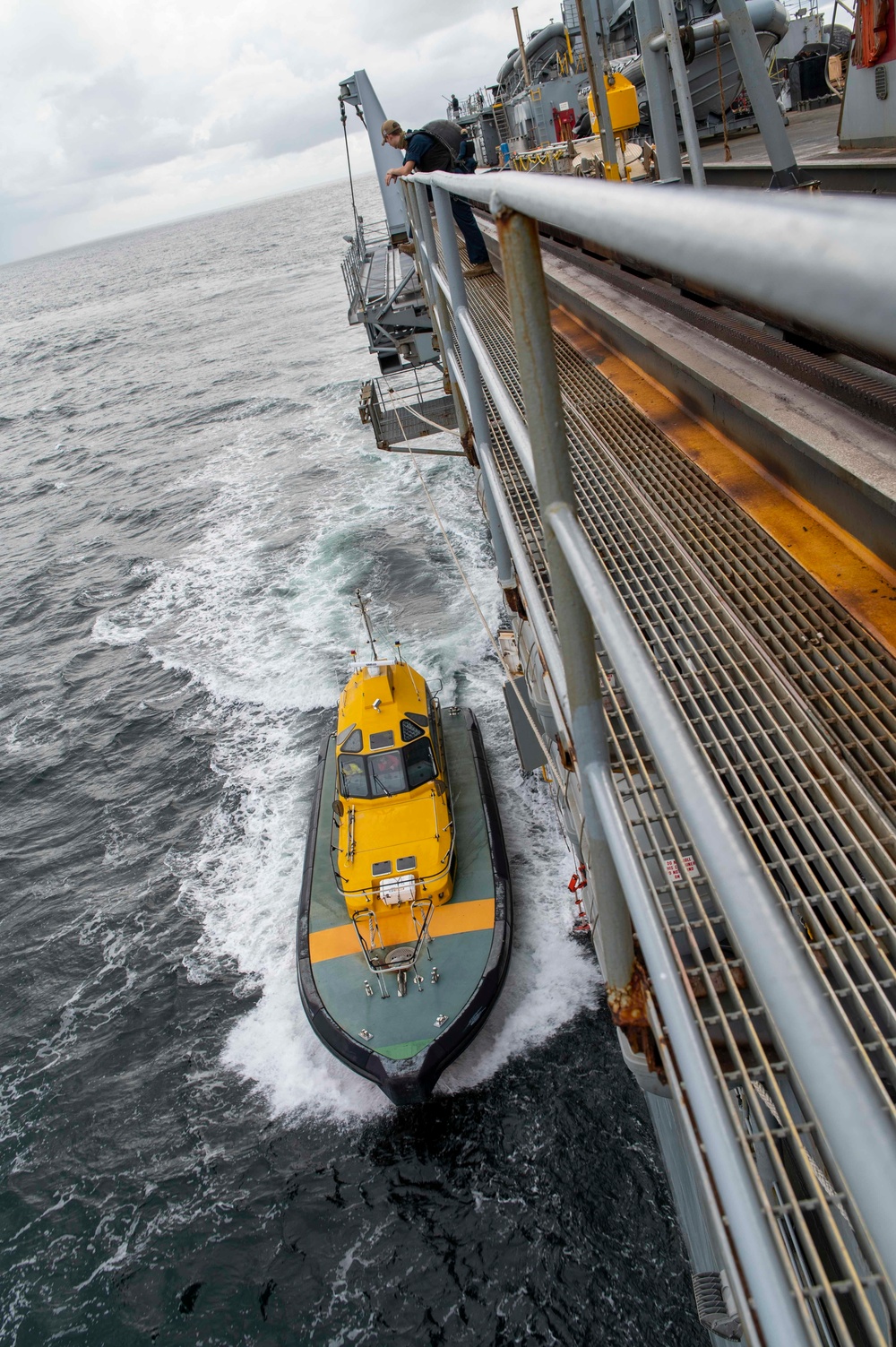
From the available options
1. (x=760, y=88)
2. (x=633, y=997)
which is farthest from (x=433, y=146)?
(x=633, y=997)

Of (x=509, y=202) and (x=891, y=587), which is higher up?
(x=509, y=202)

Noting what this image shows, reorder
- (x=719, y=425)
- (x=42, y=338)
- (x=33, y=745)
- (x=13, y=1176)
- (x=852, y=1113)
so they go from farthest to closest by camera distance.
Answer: (x=42, y=338) → (x=33, y=745) → (x=13, y=1176) → (x=719, y=425) → (x=852, y=1113)

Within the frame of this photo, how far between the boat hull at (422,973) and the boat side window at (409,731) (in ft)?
3.93

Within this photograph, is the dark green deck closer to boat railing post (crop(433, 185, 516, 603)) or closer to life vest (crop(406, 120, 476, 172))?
boat railing post (crop(433, 185, 516, 603))

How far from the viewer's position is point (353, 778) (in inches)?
418

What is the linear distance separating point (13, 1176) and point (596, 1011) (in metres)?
6.89

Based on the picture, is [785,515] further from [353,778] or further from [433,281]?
[353,778]

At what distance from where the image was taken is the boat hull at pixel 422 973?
866 cm

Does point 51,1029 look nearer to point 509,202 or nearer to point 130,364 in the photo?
point 509,202

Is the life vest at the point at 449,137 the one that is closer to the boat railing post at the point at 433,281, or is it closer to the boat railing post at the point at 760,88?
the boat railing post at the point at 433,281

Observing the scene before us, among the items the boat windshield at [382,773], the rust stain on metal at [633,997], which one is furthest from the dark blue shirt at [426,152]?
the boat windshield at [382,773]

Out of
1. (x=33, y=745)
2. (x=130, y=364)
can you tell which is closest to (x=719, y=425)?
(x=33, y=745)

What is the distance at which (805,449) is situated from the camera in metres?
4.36

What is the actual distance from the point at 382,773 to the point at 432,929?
201 centimetres
